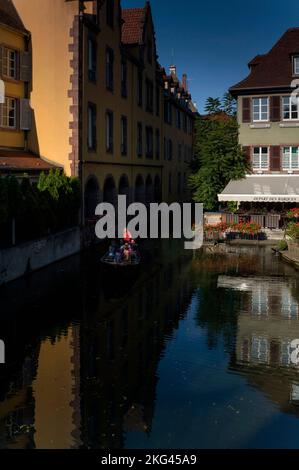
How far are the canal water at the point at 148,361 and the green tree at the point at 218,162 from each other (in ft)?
53.1

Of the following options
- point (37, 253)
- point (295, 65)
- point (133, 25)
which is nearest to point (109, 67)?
point (133, 25)

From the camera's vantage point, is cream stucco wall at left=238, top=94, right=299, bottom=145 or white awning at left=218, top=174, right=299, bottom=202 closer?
white awning at left=218, top=174, right=299, bottom=202

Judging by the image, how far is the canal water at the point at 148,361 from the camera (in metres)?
10.4

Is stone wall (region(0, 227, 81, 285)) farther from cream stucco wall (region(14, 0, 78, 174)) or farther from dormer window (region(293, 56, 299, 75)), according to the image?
dormer window (region(293, 56, 299, 75))

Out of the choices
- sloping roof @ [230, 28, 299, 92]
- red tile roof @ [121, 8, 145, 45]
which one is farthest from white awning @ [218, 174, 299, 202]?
red tile roof @ [121, 8, 145, 45]

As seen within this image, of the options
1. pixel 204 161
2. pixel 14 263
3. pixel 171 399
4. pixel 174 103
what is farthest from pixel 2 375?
pixel 174 103

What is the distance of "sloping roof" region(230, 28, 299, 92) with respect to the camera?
38219 millimetres

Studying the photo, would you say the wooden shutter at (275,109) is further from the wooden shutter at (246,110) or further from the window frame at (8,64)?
the window frame at (8,64)

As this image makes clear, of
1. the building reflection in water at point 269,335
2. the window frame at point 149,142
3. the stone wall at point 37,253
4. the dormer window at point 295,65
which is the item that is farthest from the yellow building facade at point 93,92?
the building reflection in water at point 269,335

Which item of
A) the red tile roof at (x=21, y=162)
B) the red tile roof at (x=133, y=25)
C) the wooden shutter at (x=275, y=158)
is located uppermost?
the red tile roof at (x=133, y=25)

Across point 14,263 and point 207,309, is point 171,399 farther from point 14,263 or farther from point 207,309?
point 14,263

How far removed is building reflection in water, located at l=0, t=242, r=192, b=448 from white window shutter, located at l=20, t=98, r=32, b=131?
36.8ft

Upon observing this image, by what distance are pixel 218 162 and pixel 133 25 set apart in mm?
14158

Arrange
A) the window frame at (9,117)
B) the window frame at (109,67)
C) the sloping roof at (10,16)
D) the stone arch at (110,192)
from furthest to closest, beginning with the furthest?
the stone arch at (110,192), the window frame at (109,67), the window frame at (9,117), the sloping roof at (10,16)
